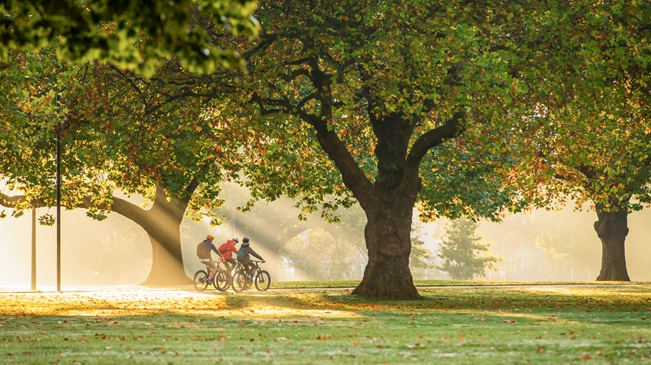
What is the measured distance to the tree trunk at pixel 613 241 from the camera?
43469mm

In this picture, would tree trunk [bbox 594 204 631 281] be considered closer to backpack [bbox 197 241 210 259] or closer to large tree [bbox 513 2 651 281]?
large tree [bbox 513 2 651 281]

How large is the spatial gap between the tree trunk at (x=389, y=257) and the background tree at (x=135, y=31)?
17604mm

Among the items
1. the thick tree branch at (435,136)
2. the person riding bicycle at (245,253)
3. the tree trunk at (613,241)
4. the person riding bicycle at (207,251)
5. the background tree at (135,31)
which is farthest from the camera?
the tree trunk at (613,241)

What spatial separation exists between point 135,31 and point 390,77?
14.3 m

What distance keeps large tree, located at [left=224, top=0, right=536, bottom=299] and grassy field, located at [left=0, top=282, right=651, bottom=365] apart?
274cm

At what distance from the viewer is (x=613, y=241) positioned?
43.6 m

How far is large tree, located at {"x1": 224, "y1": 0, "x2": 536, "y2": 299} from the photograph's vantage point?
21047 mm

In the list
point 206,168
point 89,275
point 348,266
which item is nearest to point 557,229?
point 348,266

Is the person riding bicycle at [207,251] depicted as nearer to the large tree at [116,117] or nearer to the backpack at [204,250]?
the backpack at [204,250]

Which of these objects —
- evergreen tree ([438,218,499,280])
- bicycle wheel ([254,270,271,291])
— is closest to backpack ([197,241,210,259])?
bicycle wheel ([254,270,271,291])

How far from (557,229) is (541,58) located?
7315 centimetres

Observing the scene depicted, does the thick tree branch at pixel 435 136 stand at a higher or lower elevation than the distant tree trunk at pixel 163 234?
higher

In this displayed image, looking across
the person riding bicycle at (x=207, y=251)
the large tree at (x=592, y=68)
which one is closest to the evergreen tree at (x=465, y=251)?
the person riding bicycle at (x=207, y=251)

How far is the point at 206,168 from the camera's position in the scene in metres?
32.1
